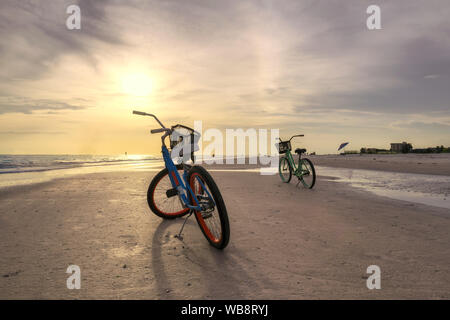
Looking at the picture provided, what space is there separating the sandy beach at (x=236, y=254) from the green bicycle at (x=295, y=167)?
3538 mm

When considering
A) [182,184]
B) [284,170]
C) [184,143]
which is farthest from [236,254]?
[284,170]

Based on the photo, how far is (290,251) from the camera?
130 inches

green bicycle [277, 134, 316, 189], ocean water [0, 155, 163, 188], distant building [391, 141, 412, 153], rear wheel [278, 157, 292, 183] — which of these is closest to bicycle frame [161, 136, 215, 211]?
green bicycle [277, 134, 316, 189]

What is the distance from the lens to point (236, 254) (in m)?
3.24

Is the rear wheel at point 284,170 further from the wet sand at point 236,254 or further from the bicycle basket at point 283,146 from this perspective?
the wet sand at point 236,254

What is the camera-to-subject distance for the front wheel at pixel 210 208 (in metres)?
3.20

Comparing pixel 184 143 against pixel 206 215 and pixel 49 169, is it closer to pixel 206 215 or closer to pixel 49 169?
pixel 206 215

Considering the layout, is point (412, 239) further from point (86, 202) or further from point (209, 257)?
point (86, 202)

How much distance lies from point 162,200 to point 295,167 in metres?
6.33

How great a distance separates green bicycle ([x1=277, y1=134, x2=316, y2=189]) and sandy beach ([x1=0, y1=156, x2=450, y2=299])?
3538mm

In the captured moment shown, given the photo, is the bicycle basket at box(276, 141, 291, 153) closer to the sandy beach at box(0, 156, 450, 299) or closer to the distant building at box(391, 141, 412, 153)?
the sandy beach at box(0, 156, 450, 299)

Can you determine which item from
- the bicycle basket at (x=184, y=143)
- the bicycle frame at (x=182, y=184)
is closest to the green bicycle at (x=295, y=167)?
the bicycle basket at (x=184, y=143)
